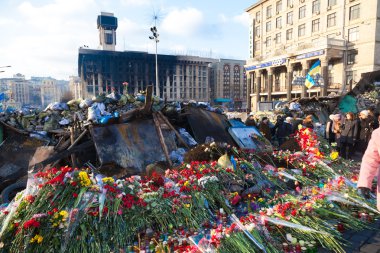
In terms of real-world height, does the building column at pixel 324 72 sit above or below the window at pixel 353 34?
below

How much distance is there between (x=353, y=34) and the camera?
31.6 metres

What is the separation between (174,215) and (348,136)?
6.58 metres

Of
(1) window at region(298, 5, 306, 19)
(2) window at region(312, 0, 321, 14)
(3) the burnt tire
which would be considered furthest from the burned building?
(3) the burnt tire

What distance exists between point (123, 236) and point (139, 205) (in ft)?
1.64

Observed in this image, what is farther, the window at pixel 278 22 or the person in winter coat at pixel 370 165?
the window at pixel 278 22

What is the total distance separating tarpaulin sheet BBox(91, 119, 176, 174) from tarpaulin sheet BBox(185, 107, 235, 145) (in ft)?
4.79

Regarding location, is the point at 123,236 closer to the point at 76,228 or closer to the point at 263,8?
the point at 76,228

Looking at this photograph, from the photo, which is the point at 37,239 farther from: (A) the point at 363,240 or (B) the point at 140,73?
(B) the point at 140,73

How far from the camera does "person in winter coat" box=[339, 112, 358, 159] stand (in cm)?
732

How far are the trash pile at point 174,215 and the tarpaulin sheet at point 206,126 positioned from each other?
3156 millimetres

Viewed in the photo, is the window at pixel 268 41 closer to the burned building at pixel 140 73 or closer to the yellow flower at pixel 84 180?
the burned building at pixel 140 73

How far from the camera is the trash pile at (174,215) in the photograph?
2.88 m

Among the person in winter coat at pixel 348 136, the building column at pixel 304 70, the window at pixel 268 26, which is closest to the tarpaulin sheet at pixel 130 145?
the person in winter coat at pixel 348 136

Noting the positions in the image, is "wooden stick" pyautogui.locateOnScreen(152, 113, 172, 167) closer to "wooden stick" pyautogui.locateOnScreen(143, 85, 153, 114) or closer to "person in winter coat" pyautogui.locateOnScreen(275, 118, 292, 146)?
"wooden stick" pyautogui.locateOnScreen(143, 85, 153, 114)
